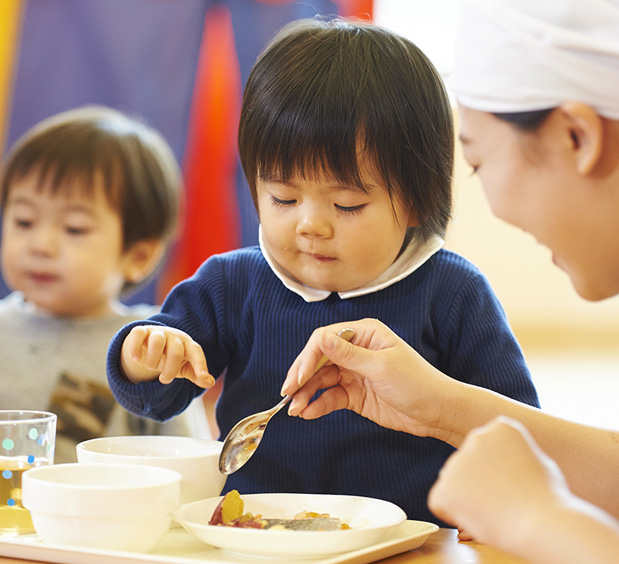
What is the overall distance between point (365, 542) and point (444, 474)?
0.23 metres

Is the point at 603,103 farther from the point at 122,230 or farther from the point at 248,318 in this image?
the point at 122,230

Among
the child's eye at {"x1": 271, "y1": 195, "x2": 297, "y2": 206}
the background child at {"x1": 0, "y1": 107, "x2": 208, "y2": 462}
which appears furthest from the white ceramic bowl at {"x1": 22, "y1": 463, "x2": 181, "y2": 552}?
the background child at {"x1": 0, "y1": 107, "x2": 208, "y2": 462}

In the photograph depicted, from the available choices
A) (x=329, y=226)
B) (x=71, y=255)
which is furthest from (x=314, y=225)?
(x=71, y=255)

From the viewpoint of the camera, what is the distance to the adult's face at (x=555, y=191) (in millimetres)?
709

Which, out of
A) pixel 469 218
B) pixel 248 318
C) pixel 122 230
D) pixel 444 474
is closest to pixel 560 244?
pixel 444 474

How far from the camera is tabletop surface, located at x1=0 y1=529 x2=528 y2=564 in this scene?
2.50ft

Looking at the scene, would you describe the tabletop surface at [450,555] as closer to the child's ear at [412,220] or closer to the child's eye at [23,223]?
the child's ear at [412,220]

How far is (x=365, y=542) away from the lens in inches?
29.3

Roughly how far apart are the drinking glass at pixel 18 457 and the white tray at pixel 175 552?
33mm

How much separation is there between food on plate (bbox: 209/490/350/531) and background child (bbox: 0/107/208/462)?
0.80 meters

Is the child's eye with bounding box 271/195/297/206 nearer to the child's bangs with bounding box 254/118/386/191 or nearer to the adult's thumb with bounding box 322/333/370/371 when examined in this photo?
the child's bangs with bounding box 254/118/386/191

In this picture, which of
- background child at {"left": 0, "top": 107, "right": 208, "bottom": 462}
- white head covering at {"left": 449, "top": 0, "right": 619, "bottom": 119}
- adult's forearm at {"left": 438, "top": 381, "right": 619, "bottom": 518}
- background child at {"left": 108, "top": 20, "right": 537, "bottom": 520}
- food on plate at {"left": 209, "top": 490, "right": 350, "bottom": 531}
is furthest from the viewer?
background child at {"left": 0, "top": 107, "right": 208, "bottom": 462}

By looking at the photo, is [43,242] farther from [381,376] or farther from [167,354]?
[381,376]

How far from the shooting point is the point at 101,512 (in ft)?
2.35
